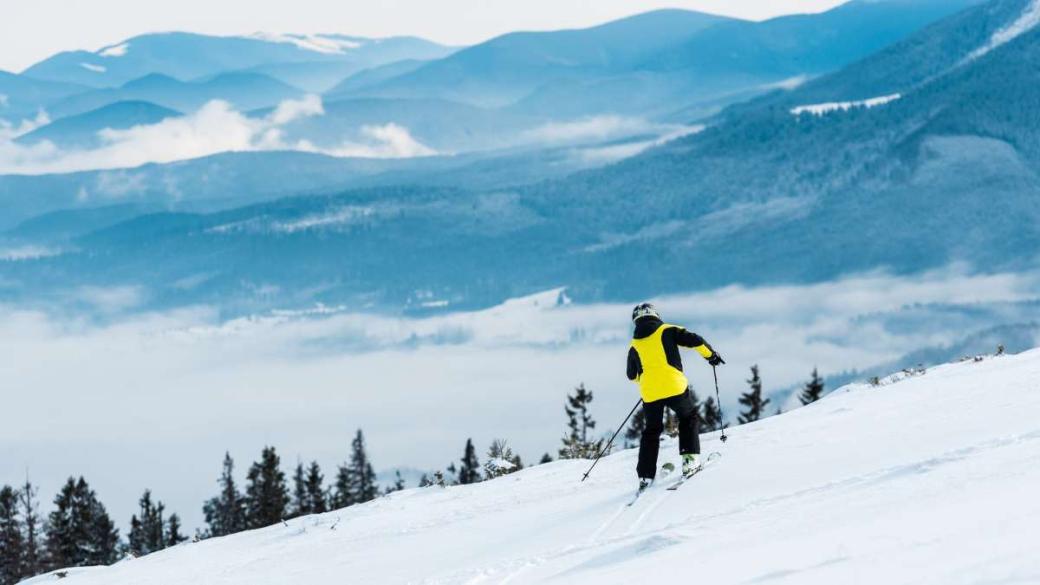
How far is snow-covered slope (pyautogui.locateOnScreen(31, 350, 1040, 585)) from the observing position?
353 inches

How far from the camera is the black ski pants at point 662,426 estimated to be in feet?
48.1

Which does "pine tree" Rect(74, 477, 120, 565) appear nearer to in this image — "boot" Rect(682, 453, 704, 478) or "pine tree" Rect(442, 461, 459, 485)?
"pine tree" Rect(442, 461, 459, 485)

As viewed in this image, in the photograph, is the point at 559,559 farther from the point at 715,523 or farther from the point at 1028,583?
the point at 1028,583

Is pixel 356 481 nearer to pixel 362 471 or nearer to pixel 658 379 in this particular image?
pixel 362 471

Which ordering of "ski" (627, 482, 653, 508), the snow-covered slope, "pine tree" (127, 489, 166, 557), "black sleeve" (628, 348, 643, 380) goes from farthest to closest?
"pine tree" (127, 489, 166, 557) < "black sleeve" (628, 348, 643, 380) < "ski" (627, 482, 653, 508) < the snow-covered slope

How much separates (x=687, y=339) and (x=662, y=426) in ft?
3.98

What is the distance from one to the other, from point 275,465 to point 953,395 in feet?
196

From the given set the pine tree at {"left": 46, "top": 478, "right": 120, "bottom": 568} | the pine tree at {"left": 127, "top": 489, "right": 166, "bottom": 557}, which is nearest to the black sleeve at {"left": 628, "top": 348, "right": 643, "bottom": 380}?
the pine tree at {"left": 46, "top": 478, "right": 120, "bottom": 568}

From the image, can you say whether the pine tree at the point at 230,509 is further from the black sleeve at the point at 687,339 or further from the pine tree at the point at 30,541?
the black sleeve at the point at 687,339

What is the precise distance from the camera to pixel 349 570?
538 inches

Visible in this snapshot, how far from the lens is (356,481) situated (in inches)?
3622

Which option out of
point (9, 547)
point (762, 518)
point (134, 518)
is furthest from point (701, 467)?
point (134, 518)

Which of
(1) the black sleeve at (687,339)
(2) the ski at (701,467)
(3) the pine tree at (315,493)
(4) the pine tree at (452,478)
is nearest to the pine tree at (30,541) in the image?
(3) the pine tree at (315,493)

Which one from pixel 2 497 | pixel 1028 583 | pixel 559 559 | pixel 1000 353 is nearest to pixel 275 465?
pixel 2 497
